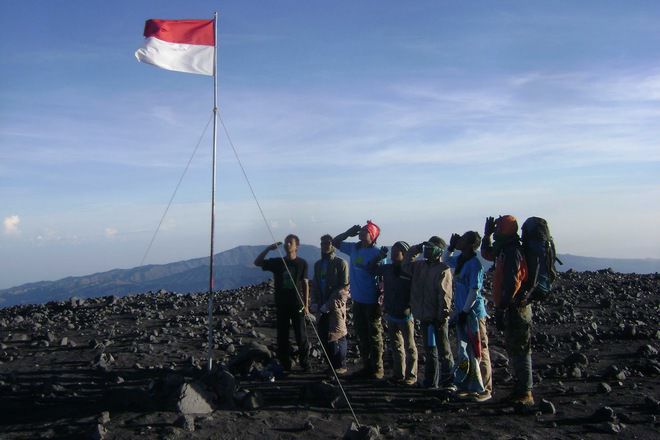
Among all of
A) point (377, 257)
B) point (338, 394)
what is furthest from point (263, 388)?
point (377, 257)

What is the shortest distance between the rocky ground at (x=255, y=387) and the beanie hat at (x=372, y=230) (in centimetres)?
264

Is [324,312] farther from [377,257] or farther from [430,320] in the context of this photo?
[430,320]

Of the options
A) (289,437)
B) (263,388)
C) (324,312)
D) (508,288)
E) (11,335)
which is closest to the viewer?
(289,437)

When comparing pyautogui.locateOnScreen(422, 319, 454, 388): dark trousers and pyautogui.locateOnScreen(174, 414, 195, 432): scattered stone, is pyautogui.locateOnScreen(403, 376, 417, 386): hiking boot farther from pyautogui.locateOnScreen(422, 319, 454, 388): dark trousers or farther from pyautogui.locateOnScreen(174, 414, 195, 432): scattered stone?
pyautogui.locateOnScreen(174, 414, 195, 432): scattered stone

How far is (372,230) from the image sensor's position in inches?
384

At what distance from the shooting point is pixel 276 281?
33.6 feet

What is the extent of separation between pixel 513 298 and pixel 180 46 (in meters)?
6.95

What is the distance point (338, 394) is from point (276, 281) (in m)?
2.78

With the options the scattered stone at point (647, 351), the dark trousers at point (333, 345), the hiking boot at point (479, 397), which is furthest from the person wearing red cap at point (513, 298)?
the scattered stone at point (647, 351)

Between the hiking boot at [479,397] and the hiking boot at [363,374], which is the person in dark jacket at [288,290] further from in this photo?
the hiking boot at [479,397]

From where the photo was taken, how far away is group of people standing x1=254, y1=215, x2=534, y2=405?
7883 millimetres

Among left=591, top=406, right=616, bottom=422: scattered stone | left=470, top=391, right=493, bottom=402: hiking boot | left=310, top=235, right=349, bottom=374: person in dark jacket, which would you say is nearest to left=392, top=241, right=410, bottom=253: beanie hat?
left=310, top=235, right=349, bottom=374: person in dark jacket

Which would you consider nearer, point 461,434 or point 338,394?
point 461,434

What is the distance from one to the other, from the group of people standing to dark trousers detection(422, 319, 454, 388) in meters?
0.02
